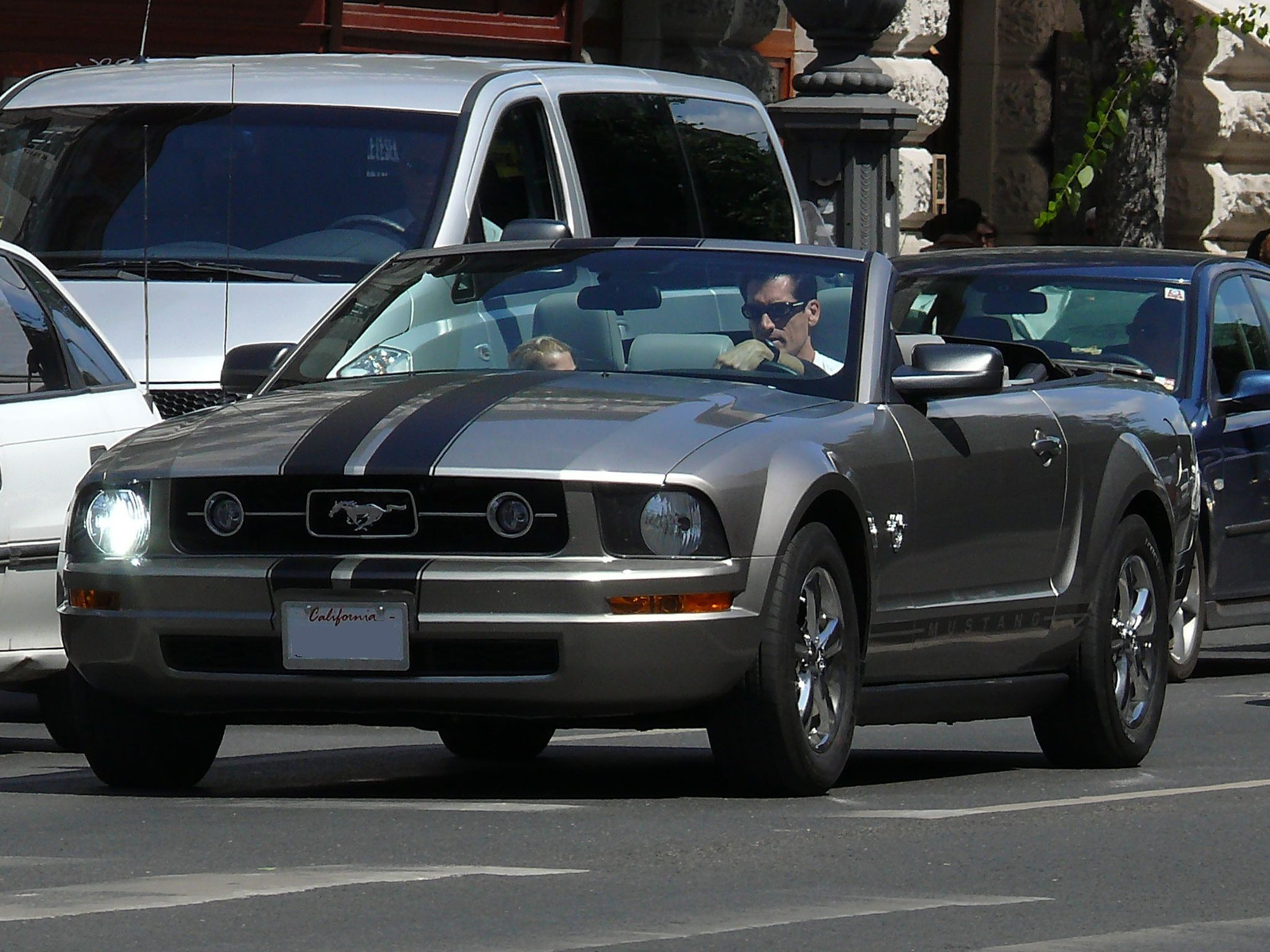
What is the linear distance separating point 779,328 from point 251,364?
5.19 feet

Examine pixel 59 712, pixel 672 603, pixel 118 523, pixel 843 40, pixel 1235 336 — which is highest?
pixel 843 40

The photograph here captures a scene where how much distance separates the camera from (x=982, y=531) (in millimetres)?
9164

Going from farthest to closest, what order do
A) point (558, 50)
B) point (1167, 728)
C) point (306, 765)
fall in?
1. point (558, 50)
2. point (1167, 728)
3. point (306, 765)

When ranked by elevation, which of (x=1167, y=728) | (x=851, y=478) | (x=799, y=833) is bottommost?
(x=1167, y=728)

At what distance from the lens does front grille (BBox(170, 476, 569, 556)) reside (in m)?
7.80

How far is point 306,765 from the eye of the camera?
9.43 metres

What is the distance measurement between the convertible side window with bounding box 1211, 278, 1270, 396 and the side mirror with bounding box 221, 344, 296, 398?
218 inches

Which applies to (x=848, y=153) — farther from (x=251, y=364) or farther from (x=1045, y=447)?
(x=251, y=364)

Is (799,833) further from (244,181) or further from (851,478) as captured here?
(244,181)

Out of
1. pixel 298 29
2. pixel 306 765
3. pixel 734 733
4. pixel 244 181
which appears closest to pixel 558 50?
pixel 298 29

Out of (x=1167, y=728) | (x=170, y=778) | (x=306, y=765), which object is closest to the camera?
(x=170, y=778)

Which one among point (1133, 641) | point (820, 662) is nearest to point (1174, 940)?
point (820, 662)

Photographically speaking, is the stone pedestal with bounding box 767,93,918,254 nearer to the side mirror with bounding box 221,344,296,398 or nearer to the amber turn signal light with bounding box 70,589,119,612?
the side mirror with bounding box 221,344,296,398

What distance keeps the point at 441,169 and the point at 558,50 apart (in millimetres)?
9029
